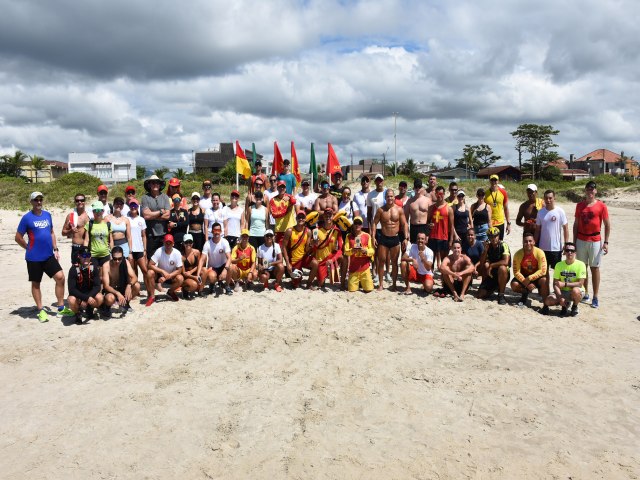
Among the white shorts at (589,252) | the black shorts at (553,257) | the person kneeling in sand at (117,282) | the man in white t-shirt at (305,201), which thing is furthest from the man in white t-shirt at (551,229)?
the person kneeling in sand at (117,282)

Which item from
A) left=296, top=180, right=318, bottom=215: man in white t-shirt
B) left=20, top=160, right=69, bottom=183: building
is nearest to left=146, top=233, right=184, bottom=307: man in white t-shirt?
left=296, top=180, right=318, bottom=215: man in white t-shirt

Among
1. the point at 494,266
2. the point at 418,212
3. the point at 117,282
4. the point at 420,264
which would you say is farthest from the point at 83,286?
the point at 494,266

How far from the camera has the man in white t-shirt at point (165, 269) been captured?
701 centimetres

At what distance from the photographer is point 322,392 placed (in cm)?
439

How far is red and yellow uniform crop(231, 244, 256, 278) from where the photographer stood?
7.62 meters

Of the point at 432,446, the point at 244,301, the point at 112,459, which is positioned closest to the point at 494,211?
the point at 244,301

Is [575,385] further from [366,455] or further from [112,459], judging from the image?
[112,459]

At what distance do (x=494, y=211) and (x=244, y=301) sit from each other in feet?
15.9

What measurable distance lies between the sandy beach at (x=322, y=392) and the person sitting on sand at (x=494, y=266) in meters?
0.44

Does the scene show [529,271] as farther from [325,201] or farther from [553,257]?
[325,201]

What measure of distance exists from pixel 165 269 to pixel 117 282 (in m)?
0.75

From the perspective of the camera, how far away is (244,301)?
713cm

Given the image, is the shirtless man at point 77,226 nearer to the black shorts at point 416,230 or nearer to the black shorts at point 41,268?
the black shorts at point 41,268

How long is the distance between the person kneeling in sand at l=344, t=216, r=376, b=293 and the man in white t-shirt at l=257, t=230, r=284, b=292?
1.21 metres
